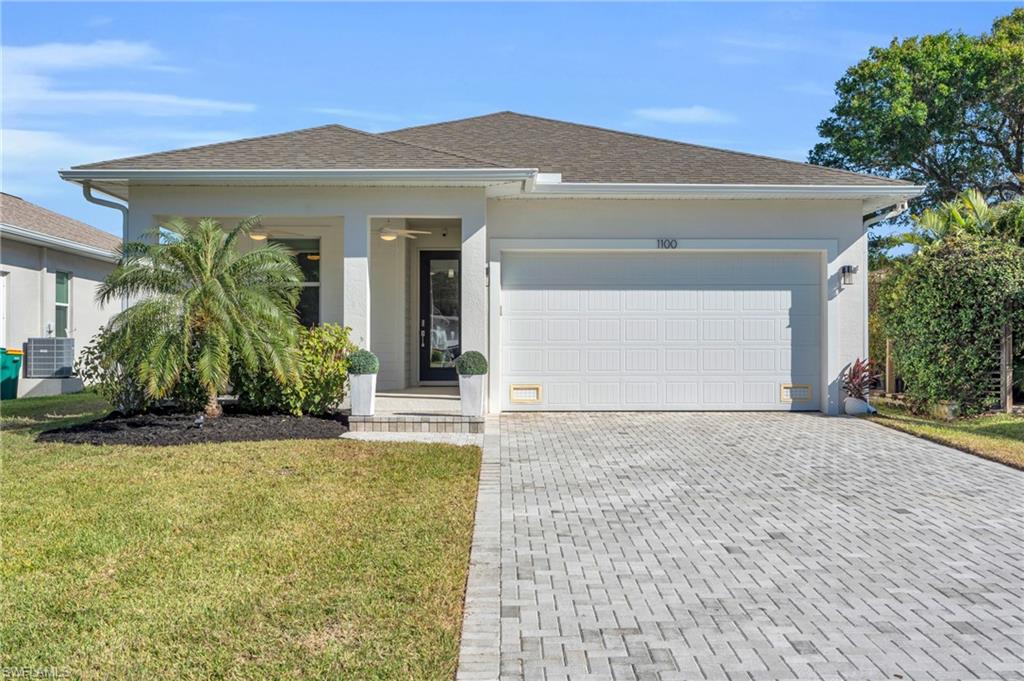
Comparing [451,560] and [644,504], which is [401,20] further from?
[451,560]

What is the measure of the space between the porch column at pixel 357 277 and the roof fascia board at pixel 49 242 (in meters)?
4.98

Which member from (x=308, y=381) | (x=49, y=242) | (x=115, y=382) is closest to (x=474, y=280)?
(x=308, y=381)

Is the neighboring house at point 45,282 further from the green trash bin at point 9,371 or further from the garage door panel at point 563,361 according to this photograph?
the garage door panel at point 563,361

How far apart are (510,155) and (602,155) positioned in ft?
5.28

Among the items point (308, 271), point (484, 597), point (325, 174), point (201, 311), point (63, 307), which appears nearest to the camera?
point (484, 597)

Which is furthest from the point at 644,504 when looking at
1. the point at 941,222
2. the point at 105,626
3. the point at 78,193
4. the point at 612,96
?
the point at 612,96

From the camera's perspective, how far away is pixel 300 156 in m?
10.8

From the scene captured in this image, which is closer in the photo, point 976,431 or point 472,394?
point 472,394

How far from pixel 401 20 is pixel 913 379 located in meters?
9.50

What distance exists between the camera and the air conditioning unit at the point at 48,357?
15133 mm

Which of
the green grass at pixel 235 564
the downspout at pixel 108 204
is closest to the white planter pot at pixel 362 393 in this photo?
the green grass at pixel 235 564

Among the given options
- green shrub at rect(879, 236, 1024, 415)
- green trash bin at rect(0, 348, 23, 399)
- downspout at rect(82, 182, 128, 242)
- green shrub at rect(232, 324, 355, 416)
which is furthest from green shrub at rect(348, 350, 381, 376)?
green trash bin at rect(0, 348, 23, 399)

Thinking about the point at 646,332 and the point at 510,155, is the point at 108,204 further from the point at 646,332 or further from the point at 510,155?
the point at 646,332

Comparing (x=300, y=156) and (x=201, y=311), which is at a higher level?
(x=300, y=156)
